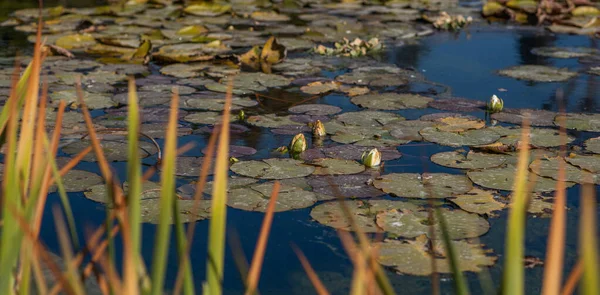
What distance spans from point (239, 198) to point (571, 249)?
128 centimetres

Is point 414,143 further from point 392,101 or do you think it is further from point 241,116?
point 241,116

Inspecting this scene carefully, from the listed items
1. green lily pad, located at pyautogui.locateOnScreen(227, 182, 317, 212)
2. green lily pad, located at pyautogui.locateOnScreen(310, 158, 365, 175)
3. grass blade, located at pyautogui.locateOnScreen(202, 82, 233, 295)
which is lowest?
green lily pad, located at pyautogui.locateOnScreen(227, 182, 317, 212)

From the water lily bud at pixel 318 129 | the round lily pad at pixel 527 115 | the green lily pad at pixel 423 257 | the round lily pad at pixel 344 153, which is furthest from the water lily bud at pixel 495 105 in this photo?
the green lily pad at pixel 423 257

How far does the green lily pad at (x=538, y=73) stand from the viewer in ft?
16.9

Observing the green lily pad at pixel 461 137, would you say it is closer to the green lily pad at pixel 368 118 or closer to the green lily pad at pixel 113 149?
the green lily pad at pixel 368 118

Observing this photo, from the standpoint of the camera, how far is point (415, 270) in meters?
2.45

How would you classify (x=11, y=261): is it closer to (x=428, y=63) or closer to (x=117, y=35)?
(x=428, y=63)

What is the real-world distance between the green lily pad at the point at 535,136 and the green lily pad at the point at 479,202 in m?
0.70

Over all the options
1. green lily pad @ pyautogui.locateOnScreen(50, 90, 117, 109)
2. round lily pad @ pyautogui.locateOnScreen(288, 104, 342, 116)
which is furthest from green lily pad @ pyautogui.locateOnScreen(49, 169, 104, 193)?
round lily pad @ pyautogui.locateOnScreen(288, 104, 342, 116)

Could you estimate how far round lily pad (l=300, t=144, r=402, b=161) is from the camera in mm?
3602

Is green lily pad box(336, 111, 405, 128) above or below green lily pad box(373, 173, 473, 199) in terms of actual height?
above

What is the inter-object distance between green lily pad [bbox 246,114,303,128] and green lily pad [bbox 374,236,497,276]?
162 cm

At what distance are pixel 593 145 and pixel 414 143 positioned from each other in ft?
2.80

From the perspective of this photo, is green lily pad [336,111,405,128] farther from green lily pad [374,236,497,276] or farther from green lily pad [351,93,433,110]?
green lily pad [374,236,497,276]
